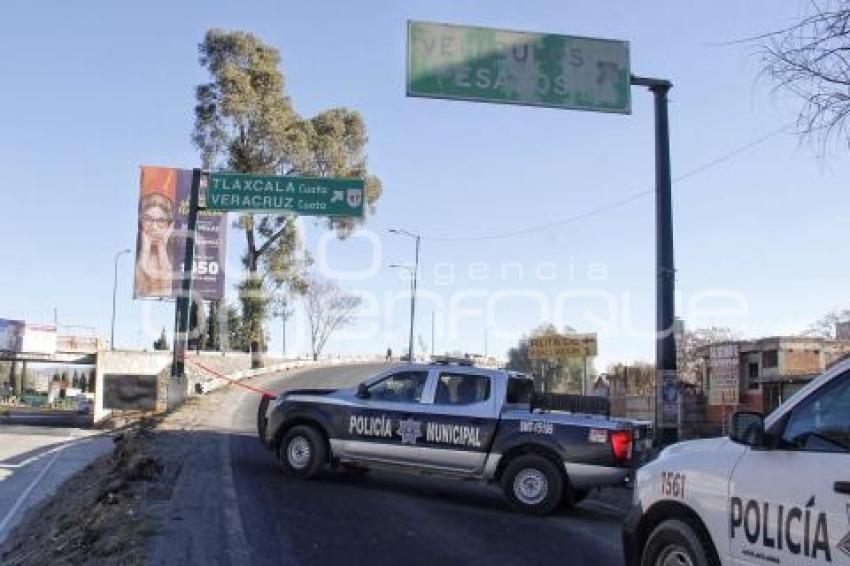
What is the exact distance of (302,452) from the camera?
43.8 feet

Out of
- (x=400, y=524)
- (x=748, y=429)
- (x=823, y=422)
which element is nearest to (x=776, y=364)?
(x=400, y=524)

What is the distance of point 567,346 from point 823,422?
973 inches

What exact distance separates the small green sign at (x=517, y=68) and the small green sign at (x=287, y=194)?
14015 mm

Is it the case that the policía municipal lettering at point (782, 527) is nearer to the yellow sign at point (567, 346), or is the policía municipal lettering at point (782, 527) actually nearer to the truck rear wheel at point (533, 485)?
the truck rear wheel at point (533, 485)

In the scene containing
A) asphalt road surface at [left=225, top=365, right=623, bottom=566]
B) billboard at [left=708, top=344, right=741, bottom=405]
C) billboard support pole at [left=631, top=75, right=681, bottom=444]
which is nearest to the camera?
asphalt road surface at [left=225, top=365, right=623, bottom=566]

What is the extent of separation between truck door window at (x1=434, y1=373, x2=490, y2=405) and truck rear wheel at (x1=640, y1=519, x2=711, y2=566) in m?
6.33

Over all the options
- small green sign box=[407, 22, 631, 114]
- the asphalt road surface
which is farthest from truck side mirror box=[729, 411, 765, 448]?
small green sign box=[407, 22, 631, 114]

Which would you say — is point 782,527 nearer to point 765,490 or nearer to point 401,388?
point 765,490

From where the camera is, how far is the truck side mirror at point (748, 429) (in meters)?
5.44

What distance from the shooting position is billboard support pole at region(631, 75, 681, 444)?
53.2 feet

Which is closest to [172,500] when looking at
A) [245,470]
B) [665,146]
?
[245,470]

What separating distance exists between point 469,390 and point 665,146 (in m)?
6.24

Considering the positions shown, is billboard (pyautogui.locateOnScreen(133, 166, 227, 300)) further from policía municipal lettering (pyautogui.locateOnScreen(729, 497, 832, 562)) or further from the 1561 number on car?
policía municipal lettering (pyautogui.locateOnScreen(729, 497, 832, 562))

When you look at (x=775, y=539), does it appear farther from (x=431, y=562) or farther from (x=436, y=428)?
(x=436, y=428)
